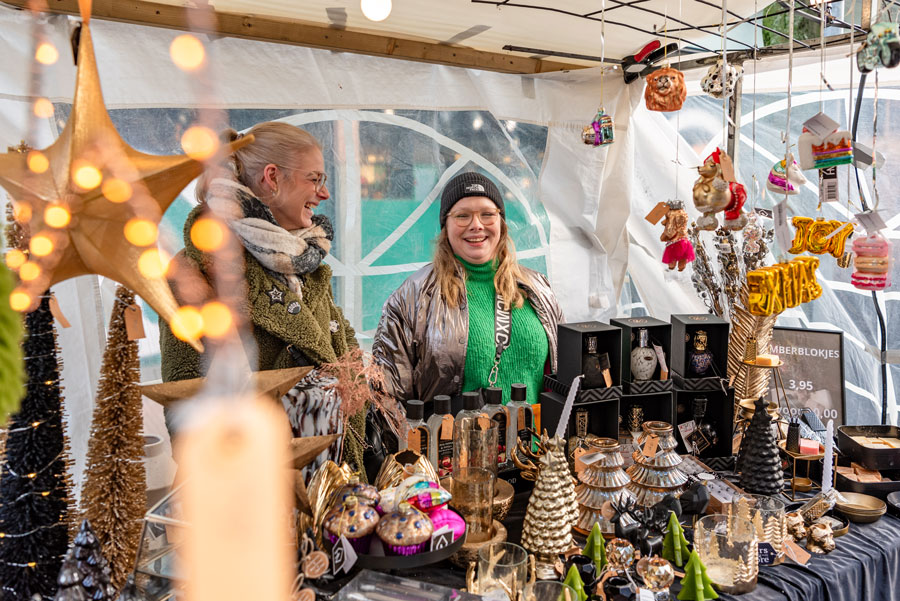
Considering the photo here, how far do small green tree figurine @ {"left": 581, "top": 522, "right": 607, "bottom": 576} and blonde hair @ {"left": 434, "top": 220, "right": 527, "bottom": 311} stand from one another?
1240 millimetres

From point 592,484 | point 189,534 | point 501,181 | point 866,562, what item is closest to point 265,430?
point 189,534

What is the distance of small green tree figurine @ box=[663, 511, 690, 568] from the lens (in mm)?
1296

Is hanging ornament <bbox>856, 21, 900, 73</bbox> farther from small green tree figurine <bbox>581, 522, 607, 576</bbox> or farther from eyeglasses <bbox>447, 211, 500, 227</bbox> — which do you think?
eyeglasses <bbox>447, 211, 500, 227</bbox>

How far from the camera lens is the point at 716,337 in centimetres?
182

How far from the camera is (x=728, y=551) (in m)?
1.26

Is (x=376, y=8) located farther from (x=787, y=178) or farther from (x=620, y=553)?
(x=620, y=553)

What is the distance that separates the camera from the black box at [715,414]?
5.87 feet

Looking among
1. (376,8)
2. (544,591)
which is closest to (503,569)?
(544,591)

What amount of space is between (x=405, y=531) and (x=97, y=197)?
770 mm

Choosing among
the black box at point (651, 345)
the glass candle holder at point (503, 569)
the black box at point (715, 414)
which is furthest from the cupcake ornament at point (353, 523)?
the black box at point (715, 414)

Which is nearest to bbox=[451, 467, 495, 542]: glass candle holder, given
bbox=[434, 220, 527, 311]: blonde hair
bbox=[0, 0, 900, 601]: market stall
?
bbox=[0, 0, 900, 601]: market stall

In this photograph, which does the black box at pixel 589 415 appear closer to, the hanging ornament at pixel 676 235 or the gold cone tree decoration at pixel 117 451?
the hanging ornament at pixel 676 235

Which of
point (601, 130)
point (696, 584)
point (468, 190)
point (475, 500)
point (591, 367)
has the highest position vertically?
point (601, 130)

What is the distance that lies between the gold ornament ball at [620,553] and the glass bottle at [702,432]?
58cm
